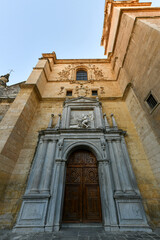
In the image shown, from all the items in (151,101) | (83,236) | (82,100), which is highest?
(82,100)

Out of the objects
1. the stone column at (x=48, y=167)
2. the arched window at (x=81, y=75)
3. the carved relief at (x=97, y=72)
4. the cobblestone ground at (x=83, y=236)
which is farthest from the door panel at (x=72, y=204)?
the arched window at (x=81, y=75)

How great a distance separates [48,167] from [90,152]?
2.15 m

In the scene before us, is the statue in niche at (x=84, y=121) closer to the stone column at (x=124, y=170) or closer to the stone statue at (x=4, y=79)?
the stone column at (x=124, y=170)

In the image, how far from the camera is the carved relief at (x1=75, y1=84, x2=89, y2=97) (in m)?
8.77

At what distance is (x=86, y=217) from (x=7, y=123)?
532 centimetres

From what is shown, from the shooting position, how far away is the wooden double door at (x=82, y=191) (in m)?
4.35

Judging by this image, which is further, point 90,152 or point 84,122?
point 84,122

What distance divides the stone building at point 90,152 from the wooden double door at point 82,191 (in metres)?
0.03

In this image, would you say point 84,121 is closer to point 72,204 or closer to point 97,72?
point 72,204

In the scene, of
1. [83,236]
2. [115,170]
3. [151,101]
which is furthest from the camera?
[151,101]

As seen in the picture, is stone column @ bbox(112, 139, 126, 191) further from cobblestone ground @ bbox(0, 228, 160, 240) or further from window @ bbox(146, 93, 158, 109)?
window @ bbox(146, 93, 158, 109)

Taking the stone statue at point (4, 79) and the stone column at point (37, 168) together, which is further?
the stone statue at point (4, 79)

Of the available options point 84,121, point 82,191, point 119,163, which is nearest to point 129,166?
point 119,163

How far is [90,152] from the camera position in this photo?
5832 mm
